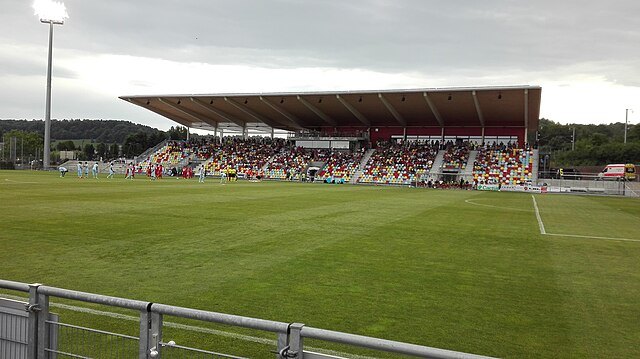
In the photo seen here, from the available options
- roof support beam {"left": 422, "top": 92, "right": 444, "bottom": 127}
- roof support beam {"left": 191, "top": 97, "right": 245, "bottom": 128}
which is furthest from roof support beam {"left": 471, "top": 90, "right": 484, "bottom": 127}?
roof support beam {"left": 191, "top": 97, "right": 245, "bottom": 128}

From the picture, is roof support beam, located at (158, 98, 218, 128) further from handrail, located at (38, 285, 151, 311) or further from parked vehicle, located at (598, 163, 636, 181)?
handrail, located at (38, 285, 151, 311)

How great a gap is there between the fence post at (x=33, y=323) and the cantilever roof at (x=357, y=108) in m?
49.3

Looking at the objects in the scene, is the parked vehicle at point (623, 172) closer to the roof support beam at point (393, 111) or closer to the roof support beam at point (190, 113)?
the roof support beam at point (393, 111)

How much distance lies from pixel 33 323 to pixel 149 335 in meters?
1.03

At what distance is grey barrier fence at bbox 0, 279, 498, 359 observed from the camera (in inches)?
110

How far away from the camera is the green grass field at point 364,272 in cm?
619

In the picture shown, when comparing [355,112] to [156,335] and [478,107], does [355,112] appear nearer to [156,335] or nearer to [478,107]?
[478,107]

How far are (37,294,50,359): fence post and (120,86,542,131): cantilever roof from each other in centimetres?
4923

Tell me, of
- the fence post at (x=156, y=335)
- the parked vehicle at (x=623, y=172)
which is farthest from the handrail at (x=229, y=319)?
the parked vehicle at (x=623, y=172)

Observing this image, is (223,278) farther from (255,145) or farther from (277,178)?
(255,145)

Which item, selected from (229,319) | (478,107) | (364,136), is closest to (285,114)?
(364,136)

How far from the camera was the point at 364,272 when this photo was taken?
30.1 ft

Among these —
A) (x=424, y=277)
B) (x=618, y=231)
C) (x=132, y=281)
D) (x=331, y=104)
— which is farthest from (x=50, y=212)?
(x=331, y=104)

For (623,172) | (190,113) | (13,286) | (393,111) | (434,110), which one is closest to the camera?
(13,286)
